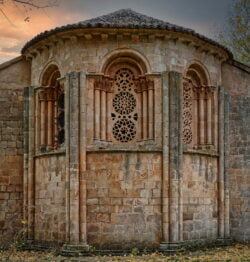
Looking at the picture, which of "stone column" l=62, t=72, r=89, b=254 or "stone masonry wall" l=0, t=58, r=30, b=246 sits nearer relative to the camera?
"stone column" l=62, t=72, r=89, b=254

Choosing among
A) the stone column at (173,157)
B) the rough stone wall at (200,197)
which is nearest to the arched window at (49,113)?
the stone column at (173,157)

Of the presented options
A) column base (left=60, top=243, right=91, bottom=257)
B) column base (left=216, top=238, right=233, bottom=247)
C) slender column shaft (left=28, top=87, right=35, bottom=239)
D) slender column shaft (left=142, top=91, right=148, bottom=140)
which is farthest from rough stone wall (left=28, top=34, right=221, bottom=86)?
column base (left=216, top=238, right=233, bottom=247)

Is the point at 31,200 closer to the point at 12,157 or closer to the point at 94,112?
the point at 12,157

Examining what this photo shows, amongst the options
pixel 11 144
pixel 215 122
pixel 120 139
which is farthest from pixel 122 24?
pixel 11 144

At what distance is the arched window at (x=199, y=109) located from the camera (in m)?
15.7

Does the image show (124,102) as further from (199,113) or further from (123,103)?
(199,113)

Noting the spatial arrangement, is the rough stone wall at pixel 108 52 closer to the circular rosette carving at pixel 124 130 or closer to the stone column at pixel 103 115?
the stone column at pixel 103 115

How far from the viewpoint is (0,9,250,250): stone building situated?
14.0 meters

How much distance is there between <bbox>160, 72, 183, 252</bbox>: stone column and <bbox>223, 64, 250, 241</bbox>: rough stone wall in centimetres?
308

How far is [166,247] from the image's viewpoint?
1376cm

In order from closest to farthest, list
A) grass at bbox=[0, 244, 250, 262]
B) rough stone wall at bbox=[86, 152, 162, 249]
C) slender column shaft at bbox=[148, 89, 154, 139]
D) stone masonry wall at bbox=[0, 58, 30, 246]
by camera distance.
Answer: grass at bbox=[0, 244, 250, 262] → rough stone wall at bbox=[86, 152, 162, 249] → slender column shaft at bbox=[148, 89, 154, 139] → stone masonry wall at bbox=[0, 58, 30, 246]

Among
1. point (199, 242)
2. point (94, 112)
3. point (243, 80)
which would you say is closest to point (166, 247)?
point (199, 242)

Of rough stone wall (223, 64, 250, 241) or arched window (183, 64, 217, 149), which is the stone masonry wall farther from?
rough stone wall (223, 64, 250, 241)

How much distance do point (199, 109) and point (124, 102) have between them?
2.51 metres
